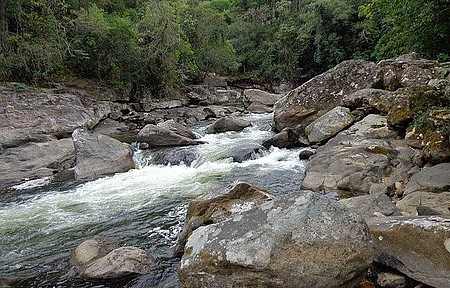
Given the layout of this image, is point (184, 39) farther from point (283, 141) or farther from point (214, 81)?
point (283, 141)

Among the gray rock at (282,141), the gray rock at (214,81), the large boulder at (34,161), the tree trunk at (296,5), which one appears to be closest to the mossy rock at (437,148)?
the gray rock at (282,141)

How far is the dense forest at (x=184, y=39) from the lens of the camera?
15.4 metres

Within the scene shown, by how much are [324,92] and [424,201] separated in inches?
326

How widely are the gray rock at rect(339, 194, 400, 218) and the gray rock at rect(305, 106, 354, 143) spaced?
4.96 m

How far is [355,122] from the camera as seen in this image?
10875 mm

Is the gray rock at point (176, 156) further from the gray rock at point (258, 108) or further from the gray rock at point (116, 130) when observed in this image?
the gray rock at point (258, 108)

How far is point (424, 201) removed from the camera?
5.71 m

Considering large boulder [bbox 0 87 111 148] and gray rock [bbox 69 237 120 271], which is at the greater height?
large boulder [bbox 0 87 111 148]

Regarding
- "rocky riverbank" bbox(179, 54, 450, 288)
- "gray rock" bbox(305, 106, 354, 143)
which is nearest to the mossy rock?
"rocky riverbank" bbox(179, 54, 450, 288)

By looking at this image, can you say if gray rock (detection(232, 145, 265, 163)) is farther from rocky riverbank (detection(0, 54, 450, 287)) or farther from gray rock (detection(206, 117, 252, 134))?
gray rock (detection(206, 117, 252, 134))

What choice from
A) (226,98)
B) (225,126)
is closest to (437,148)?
(225,126)

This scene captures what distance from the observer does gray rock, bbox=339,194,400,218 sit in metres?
5.45

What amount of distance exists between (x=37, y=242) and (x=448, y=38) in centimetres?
1423

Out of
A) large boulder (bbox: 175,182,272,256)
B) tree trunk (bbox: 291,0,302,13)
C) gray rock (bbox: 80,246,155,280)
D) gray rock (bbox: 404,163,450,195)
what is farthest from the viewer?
tree trunk (bbox: 291,0,302,13)
